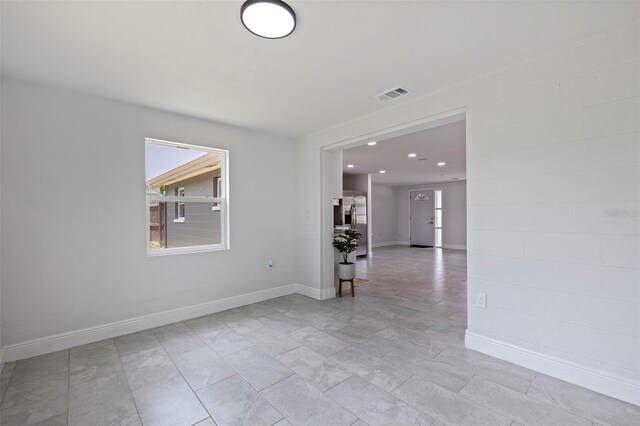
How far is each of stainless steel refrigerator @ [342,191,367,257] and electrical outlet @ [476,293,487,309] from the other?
18.0 feet

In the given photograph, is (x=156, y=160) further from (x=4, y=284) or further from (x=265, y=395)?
(x=265, y=395)

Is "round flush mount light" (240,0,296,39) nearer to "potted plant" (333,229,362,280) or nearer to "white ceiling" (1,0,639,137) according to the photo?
"white ceiling" (1,0,639,137)

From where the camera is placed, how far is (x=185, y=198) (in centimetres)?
367

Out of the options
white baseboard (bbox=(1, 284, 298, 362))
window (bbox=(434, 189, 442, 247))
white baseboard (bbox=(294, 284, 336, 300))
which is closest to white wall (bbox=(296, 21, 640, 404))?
white baseboard (bbox=(294, 284, 336, 300))

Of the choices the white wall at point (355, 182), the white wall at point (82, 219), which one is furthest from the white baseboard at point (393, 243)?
the white wall at point (82, 219)

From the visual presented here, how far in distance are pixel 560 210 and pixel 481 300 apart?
996mm

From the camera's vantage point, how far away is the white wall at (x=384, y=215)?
1123cm

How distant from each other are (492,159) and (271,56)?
211cm

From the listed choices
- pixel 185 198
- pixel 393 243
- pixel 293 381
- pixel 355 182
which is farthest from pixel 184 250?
pixel 393 243

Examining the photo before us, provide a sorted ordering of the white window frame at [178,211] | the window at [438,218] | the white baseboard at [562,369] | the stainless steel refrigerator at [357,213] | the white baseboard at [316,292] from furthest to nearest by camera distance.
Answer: the window at [438,218] < the stainless steel refrigerator at [357,213] < the white baseboard at [316,292] < the white window frame at [178,211] < the white baseboard at [562,369]

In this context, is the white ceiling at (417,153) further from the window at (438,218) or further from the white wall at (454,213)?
the window at (438,218)

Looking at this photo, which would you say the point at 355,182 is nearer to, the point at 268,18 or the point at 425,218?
the point at 425,218

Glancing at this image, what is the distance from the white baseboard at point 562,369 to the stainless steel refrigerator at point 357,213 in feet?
18.4

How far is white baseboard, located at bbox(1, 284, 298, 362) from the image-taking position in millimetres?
2582
